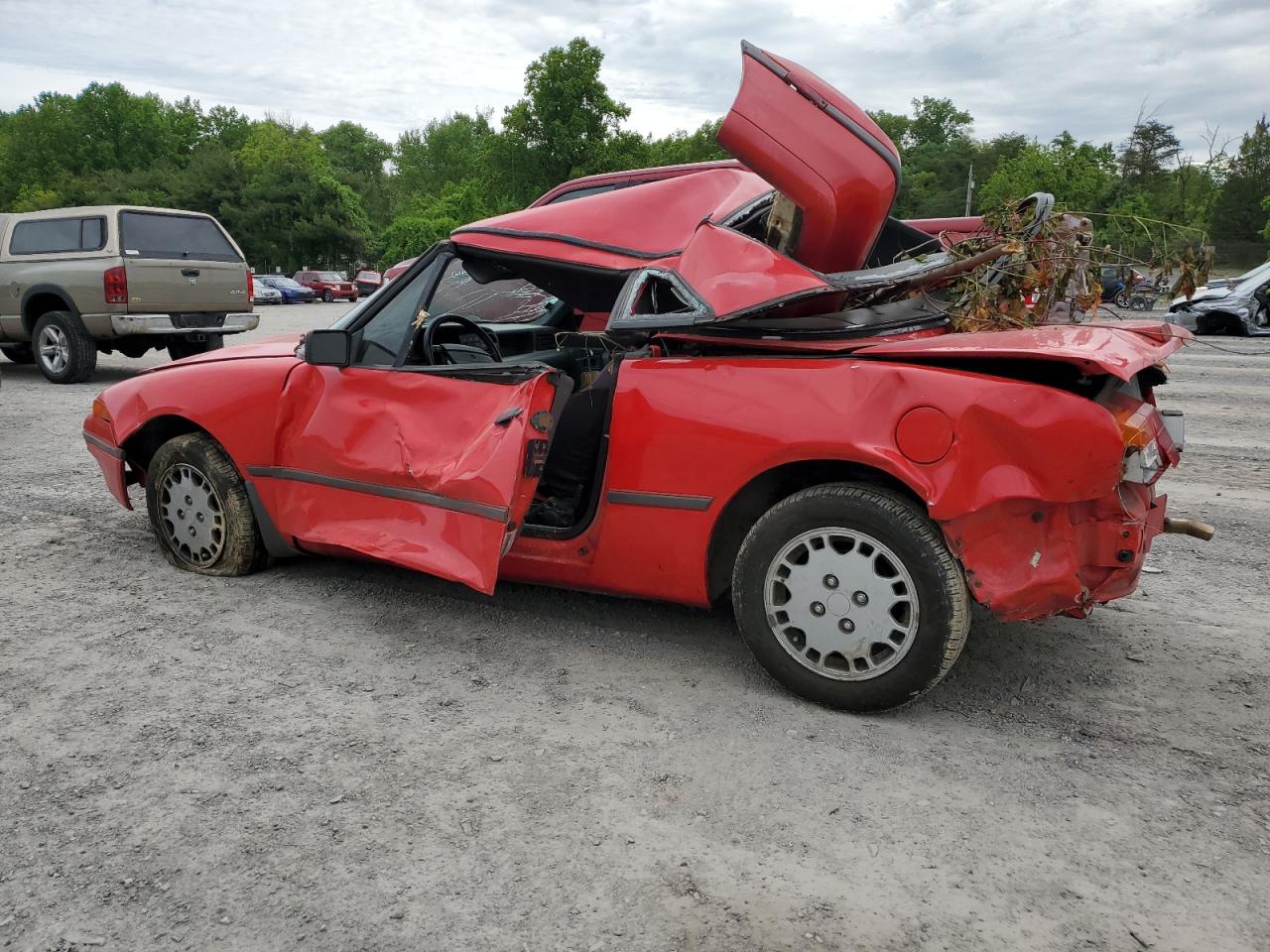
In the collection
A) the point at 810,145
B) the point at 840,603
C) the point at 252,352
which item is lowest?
the point at 840,603

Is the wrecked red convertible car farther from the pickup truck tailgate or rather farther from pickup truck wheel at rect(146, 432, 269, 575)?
the pickup truck tailgate

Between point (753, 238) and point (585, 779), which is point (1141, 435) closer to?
point (753, 238)

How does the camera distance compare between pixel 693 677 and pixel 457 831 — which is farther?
pixel 693 677

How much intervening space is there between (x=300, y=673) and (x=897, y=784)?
2.14m

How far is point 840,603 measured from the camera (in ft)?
9.78

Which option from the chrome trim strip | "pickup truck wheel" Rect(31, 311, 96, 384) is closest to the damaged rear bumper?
the chrome trim strip

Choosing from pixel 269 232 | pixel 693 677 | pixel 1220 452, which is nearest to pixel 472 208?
pixel 269 232

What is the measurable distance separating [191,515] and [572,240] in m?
2.29

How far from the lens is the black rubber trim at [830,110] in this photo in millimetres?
3197

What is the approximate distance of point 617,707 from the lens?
10.4ft

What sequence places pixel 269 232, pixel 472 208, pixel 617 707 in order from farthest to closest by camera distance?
1. pixel 269 232
2. pixel 472 208
3. pixel 617 707

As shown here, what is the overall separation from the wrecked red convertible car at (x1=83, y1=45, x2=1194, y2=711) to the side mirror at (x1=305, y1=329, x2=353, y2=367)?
0.01 meters

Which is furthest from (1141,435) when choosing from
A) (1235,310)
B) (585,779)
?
(1235,310)

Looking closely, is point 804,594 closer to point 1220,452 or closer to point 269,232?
point 1220,452
